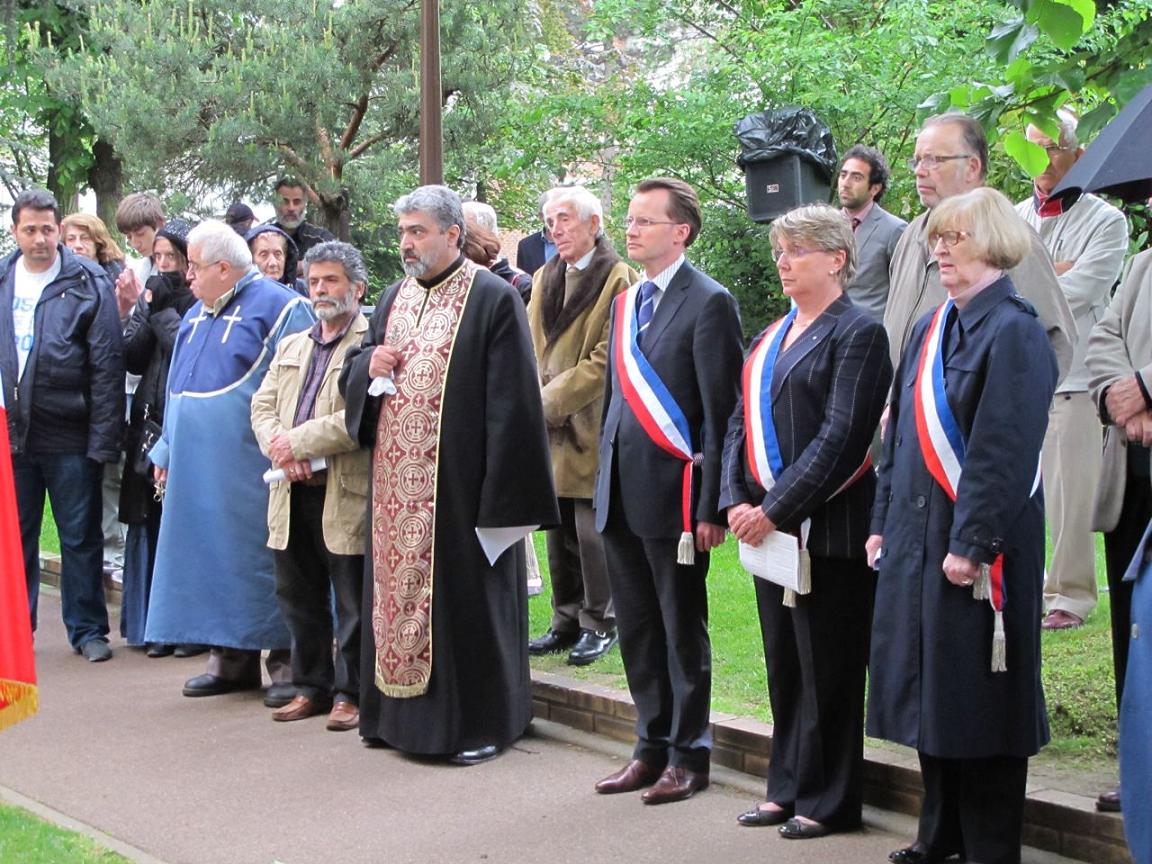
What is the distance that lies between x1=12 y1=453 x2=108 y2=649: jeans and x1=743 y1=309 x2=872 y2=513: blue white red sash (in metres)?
4.67

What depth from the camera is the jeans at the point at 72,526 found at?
9.00 metres

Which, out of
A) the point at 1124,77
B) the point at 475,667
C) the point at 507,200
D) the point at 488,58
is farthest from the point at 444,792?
the point at 507,200

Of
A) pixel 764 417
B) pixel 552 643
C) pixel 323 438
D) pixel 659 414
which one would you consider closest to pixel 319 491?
pixel 323 438

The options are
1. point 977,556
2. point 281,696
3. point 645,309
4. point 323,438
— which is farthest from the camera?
point 281,696

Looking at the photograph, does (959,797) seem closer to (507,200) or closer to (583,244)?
(583,244)

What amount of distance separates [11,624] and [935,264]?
368 centimetres

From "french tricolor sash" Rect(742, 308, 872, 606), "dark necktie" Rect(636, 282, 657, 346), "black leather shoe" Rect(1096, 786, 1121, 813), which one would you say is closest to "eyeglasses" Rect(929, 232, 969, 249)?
"french tricolor sash" Rect(742, 308, 872, 606)

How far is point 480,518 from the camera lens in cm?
684

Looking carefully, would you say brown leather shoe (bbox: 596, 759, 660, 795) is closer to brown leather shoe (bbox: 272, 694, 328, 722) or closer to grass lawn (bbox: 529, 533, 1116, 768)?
grass lawn (bbox: 529, 533, 1116, 768)

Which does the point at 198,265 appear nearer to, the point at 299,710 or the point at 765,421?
the point at 299,710

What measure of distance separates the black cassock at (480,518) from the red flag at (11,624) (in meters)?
1.96

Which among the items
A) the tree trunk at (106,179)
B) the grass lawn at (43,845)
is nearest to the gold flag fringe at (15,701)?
the grass lawn at (43,845)

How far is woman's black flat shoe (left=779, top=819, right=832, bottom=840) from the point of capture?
216 inches

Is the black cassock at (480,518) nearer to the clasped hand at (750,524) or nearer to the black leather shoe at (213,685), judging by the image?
the clasped hand at (750,524)
